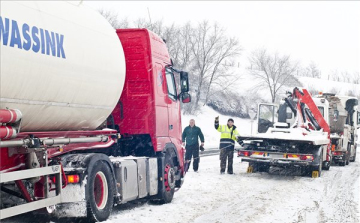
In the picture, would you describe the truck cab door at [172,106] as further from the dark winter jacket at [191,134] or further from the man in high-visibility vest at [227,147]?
the man in high-visibility vest at [227,147]

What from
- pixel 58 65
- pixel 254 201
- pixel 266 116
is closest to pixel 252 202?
pixel 254 201

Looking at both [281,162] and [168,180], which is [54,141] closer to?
[168,180]

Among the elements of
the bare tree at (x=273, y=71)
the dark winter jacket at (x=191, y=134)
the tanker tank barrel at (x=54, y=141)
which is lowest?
the dark winter jacket at (x=191, y=134)

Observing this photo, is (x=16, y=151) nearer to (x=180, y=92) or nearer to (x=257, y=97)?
(x=180, y=92)

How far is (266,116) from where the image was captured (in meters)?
19.8

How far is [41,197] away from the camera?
6.94m

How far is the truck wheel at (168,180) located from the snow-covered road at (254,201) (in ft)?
0.67

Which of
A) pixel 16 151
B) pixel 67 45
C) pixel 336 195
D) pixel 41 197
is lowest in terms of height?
pixel 336 195

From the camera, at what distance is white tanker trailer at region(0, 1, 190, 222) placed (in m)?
6.13

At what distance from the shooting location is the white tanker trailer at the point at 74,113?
20.1 feet

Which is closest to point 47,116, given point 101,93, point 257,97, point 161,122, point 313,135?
point 101,93

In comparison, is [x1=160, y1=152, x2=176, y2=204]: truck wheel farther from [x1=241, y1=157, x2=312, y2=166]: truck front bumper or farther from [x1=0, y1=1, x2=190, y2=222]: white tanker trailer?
[x1=241, y1=157, x2=312, y2=166]: truck front bumper

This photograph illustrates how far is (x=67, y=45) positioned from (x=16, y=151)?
1501 millimetres

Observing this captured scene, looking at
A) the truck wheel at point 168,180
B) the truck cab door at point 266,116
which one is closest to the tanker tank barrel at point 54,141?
the truck wheel at point 168,180
